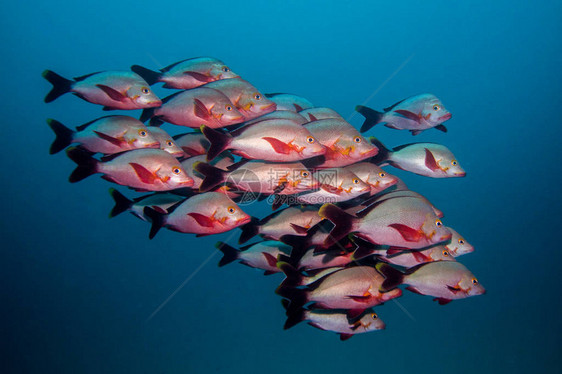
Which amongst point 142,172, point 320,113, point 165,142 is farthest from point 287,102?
point 142,172

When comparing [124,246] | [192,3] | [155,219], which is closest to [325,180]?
[155,219]

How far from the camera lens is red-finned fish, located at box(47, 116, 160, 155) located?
3496 millimetres

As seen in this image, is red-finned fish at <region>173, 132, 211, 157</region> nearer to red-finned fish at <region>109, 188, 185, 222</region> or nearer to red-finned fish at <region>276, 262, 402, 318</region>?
red-finned fish at <region>109, 188, 185, 222</region>

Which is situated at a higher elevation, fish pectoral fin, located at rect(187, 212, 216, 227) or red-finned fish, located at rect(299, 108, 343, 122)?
red-finned fish, located at rect(299, 108, 343, 122)

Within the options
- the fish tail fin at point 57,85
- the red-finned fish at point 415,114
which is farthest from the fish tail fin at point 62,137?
the red-finned fish at point 415,114

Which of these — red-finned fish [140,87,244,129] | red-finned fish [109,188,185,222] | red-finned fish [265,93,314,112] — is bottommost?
red-finned fish [109,188,185,222]

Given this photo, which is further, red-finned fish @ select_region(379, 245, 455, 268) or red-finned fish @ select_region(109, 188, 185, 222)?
red-finned fish @ select_region(109, 188, 185, 222)

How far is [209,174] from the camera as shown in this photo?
3191 mm

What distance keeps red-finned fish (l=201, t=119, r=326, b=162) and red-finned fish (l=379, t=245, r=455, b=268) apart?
4.89 ft

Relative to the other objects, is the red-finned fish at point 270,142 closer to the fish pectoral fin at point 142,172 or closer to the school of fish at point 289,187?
the school of fish at point 289,187

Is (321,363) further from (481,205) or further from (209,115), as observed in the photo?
(481,205)

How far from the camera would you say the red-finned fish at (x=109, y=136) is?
350 centimetres

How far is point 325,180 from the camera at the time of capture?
3.24 m

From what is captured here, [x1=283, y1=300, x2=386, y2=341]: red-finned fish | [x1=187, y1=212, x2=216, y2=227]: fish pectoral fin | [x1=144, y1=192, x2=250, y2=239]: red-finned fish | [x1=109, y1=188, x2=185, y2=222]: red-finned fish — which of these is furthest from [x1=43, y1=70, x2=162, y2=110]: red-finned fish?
[x1=283, y1=300, x2=386, y2=341]: red-finned fish
